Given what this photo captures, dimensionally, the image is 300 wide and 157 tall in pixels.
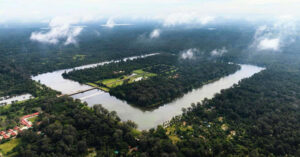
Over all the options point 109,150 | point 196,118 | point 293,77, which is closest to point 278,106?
point 196,118

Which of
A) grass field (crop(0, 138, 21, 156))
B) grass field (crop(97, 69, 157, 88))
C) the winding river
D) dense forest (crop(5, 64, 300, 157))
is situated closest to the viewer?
dense forest (crop(5, 64, 300, 157))

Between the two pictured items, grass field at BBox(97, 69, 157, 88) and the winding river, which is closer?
the winding river

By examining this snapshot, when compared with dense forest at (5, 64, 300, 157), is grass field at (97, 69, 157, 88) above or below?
above

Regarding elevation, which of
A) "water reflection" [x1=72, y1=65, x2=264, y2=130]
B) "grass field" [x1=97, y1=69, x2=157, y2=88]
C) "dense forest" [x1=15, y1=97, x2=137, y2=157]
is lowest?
"water reflection" [x1=72, y1=65, x2=264, y2=130]

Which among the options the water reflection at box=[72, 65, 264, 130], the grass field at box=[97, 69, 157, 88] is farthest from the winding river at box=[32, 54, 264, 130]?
the grass field at box=[97, 69, 157, 88]

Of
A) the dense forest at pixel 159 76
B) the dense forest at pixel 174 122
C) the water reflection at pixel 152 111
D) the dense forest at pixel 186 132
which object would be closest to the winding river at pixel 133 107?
the water reflection at pixel 152 111

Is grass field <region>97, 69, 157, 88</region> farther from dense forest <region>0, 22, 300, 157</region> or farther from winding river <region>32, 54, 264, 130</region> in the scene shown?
winding river <region>32, 54, 264, 130</region>

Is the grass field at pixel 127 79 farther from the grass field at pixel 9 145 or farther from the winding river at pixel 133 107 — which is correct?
the grass field at pixel 9 145
